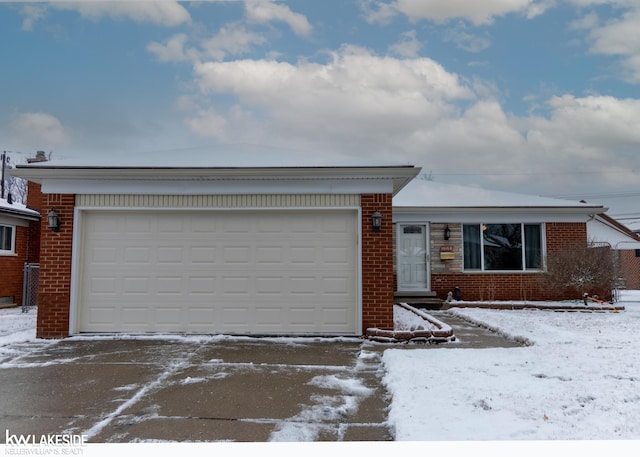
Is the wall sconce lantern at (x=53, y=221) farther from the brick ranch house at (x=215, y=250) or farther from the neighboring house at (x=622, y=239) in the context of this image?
the neighboring house at (x=622, y=239)

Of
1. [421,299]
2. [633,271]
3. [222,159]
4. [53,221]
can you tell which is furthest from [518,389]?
[633,271]

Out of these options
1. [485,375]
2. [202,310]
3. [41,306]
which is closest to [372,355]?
[485,375]

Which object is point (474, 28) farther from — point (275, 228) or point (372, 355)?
point (372, 355)

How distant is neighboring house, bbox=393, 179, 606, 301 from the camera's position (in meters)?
13.7

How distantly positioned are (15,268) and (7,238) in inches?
37.7

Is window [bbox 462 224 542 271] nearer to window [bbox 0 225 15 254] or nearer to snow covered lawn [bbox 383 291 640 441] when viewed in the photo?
snow covered lawn [bbox 383 291 640 441]

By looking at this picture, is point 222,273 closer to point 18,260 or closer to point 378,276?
point 378,276

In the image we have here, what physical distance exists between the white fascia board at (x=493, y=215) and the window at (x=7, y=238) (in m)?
11.7

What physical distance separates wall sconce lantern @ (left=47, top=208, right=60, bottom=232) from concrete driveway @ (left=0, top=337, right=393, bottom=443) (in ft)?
6.65

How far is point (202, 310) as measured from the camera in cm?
831

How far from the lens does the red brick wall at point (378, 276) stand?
806cm

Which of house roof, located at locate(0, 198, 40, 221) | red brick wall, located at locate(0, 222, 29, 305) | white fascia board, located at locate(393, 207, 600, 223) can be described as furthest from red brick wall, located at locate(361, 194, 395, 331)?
red brick wall, located at locate(0, 222, 29, 305)

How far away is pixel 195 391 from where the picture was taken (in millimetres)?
5023

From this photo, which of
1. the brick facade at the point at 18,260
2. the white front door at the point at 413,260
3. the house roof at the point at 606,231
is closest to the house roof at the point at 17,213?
the brick facade at the point at 18,260
